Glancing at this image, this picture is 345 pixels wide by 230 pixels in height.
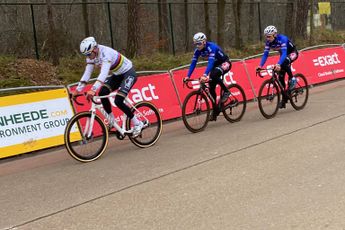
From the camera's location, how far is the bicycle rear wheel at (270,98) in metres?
10.1

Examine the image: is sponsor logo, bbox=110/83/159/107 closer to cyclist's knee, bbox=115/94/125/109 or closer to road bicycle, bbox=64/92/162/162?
road bicycle, bbox=64/92/162/162

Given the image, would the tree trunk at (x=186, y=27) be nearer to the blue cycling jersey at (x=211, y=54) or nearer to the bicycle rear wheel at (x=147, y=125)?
the blue cycling jersey at (x=211, y=54)

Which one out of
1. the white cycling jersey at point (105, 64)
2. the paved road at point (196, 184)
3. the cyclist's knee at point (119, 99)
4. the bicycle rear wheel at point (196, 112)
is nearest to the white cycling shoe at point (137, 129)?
the paved road at point (196, 184)

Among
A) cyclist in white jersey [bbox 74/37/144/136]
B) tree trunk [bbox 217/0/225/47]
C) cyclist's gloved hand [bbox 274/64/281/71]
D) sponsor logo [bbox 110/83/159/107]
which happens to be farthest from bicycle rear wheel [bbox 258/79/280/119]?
tree trunk [bbox 217/0/225/47]

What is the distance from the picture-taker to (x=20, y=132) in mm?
7957

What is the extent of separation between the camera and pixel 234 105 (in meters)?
9.87

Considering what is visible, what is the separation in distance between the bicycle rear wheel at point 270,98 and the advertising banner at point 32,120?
→ 415 cm

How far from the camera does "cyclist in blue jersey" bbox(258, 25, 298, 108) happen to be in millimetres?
10000

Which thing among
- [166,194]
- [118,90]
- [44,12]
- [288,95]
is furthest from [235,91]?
[44,12]

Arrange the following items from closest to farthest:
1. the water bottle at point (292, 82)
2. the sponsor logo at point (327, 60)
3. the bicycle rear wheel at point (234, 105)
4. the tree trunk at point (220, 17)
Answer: the bicycle rear wheel at point (234, 105), the water bottle at point (292, 82), the sponsor logo at point (327, 60), the tree trunk at point (220, 17)

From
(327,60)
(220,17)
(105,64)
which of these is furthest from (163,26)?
(105,64)

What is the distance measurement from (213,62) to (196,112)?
3.47 feet

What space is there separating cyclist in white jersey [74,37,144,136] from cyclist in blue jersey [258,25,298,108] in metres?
3.43

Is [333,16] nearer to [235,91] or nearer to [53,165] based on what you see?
[235,91]
